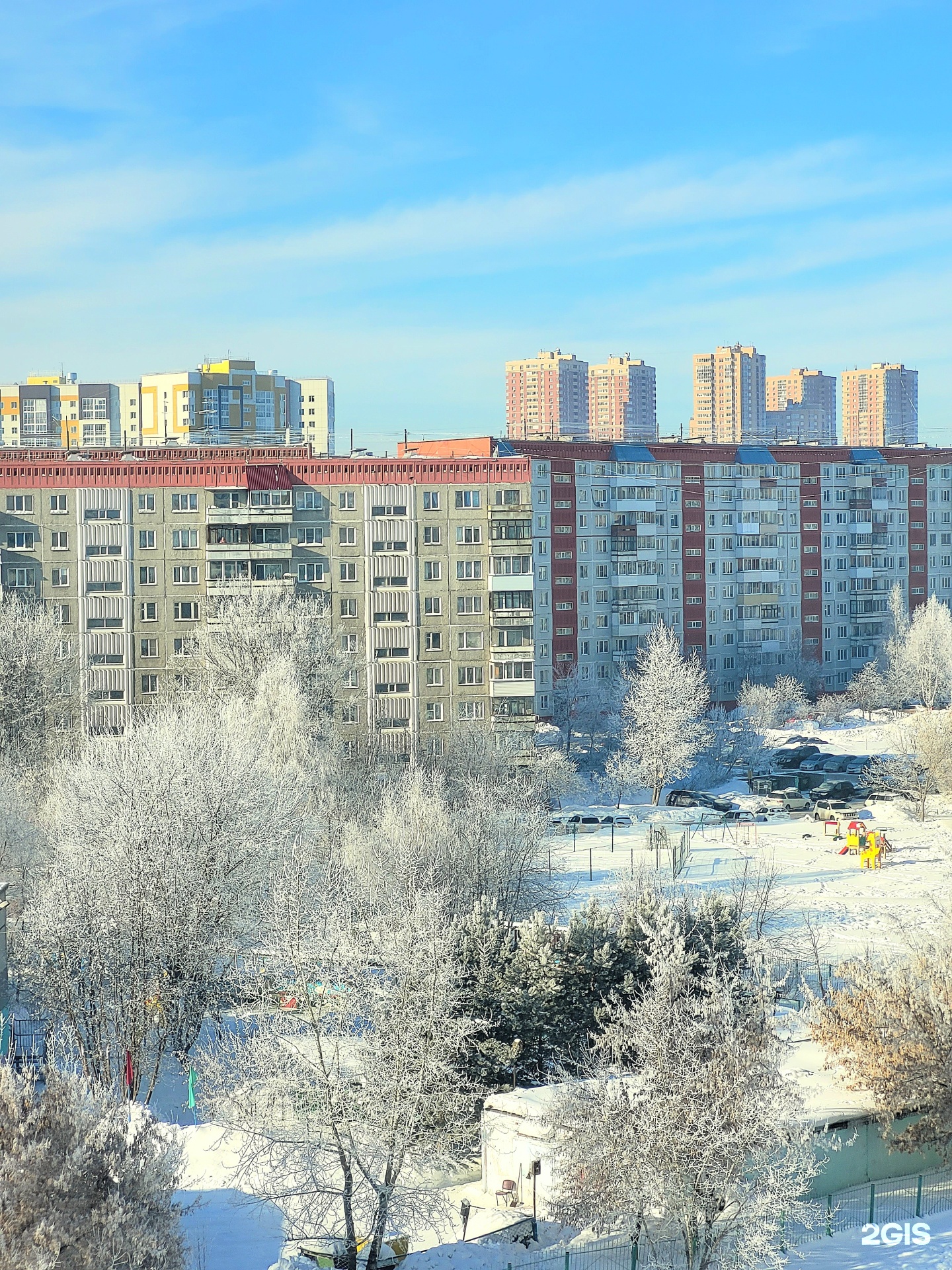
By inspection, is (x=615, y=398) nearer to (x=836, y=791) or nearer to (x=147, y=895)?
(x=836, y=791)

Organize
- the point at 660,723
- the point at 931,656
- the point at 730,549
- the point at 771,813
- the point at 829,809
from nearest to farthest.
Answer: the point at 829,809
the point at 771,813
the point at 660,723
the point at 931,656
the point at 730,549

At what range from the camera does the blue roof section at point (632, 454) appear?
73.3 m

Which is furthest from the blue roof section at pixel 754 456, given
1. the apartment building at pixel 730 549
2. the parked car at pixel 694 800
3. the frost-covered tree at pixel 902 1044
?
the frost-covered tree at pixel 902 1044

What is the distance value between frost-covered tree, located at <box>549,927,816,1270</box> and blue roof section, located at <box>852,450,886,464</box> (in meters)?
71.7

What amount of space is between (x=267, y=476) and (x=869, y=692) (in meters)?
36.9

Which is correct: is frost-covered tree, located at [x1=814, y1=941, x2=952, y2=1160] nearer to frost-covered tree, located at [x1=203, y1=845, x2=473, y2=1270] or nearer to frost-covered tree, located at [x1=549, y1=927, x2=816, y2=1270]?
frost-covered tree, located at [x1=549, y1=927, x2=816, y2=1270]

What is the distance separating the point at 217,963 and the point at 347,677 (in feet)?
93.3

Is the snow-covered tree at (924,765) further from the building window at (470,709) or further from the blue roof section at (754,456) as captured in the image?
the blue roof section at (754,456)

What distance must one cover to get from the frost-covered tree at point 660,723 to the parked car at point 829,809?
582cm

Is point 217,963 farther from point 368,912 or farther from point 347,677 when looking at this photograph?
point 347,677

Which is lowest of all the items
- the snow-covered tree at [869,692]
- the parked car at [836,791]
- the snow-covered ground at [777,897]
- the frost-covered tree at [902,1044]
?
the snow-covered ground at [777,897]

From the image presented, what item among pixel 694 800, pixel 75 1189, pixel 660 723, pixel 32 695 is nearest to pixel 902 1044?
pixel 75 1189

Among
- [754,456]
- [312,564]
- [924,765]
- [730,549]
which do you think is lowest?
[924,765]

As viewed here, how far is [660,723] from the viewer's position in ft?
191
